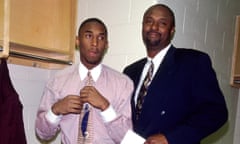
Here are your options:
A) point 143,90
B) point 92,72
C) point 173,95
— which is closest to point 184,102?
point 173,95

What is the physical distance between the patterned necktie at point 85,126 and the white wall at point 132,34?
61 centimetres

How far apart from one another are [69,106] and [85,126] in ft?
0.45

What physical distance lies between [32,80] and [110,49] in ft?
1.95

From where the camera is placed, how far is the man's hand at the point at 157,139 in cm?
148

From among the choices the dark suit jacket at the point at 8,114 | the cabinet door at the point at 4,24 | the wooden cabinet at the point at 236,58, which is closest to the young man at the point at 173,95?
the dark suit jacket at the point at 8,114

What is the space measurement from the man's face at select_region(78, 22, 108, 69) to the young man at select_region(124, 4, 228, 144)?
26 centimetres

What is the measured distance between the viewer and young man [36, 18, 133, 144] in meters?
1.49

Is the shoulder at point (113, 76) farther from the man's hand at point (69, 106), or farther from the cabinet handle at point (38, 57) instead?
the cabinet handle at point (38, 57)

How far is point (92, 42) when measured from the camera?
1588 millimetres

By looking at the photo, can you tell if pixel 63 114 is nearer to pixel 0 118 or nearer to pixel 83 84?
pixel 83 84

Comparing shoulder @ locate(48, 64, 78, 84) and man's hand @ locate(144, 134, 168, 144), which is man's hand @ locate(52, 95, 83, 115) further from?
man's hand @ locate(144, 134, 168, 144)

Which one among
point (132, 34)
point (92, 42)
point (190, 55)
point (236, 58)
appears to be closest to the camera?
point (92, 42)

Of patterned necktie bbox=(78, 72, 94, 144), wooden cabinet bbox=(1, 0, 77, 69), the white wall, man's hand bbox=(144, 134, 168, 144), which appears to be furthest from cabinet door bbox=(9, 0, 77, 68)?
man's hand bbox=(144, 134, 168, 144)

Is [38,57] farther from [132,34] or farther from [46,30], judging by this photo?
[132,34]
